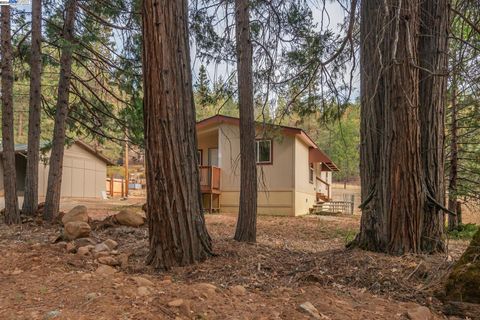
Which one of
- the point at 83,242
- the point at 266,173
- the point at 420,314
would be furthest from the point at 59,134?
the point at 266,173

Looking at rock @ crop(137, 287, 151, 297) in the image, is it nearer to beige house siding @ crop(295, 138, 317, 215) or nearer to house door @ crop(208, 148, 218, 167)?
beige house siding @ crop(295, 138, 317, 215)

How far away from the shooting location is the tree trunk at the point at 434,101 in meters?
4.07

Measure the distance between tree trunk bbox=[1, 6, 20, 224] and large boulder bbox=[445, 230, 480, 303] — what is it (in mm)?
7268

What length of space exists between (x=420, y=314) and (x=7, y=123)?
7.55 meters

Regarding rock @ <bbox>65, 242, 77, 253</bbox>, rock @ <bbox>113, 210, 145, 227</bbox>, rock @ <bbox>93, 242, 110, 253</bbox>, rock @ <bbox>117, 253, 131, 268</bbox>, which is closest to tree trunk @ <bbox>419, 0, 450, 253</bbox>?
rock @ <bbox>117, 253, 131, 268</bbox>

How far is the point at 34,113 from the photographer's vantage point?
312 inches

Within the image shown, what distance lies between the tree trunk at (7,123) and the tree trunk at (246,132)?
438cm

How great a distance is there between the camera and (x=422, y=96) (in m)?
4.23

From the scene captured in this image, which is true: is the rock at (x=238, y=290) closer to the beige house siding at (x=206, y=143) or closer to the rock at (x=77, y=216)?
the rock at (x=77, y=216)

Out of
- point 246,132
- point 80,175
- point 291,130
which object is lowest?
point 80,175

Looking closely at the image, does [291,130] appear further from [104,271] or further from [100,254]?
[104,271]

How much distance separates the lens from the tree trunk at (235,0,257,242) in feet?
20.5

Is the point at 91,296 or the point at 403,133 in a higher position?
the point at 403,133

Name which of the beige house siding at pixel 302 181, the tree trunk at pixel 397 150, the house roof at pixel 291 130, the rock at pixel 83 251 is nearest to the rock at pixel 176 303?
the rock at pixel 83 251
